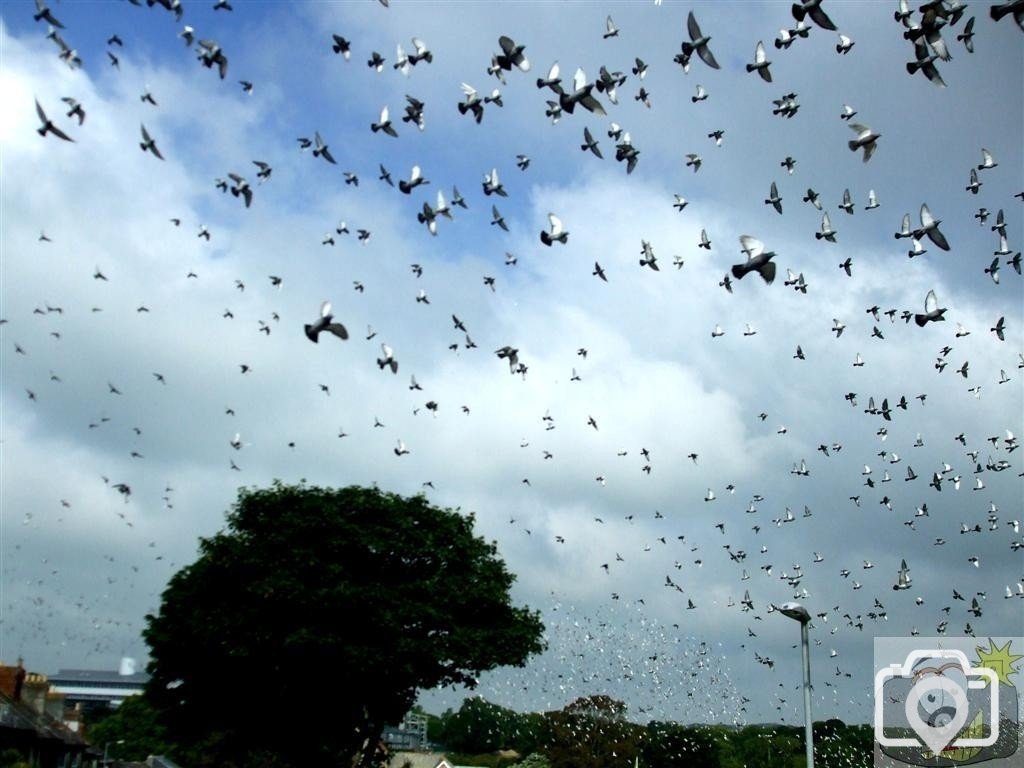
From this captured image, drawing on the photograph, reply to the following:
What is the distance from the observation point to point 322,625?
50625 millimetres

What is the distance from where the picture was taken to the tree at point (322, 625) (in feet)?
167

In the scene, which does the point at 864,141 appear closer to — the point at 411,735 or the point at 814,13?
the point at 814,13

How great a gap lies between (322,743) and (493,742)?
139143mm

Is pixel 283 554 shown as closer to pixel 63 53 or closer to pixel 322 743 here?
pixel 322 743

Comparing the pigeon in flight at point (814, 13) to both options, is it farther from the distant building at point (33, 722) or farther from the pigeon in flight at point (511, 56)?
the distant building at point (33, 722)

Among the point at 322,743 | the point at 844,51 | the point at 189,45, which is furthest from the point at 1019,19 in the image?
the point at 322,743

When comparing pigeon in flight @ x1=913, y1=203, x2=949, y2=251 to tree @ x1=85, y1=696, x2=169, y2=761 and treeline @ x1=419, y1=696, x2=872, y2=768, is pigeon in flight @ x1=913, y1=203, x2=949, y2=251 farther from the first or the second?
tree @ x1=85, y1=696, x2=169, y2=761

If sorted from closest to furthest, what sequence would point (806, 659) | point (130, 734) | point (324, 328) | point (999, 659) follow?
point (324, 328), point (806, 659), point (999, 659), point (130, 734)

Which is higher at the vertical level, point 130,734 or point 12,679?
point 12,679

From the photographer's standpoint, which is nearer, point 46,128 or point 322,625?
point 46,128

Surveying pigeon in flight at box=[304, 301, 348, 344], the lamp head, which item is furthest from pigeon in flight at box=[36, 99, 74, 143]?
the lamp head

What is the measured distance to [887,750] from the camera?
71250mm

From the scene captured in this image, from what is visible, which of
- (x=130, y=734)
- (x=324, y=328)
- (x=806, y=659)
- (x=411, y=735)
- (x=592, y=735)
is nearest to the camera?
(x=324, y=328)

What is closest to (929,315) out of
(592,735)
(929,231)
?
(929,231)
